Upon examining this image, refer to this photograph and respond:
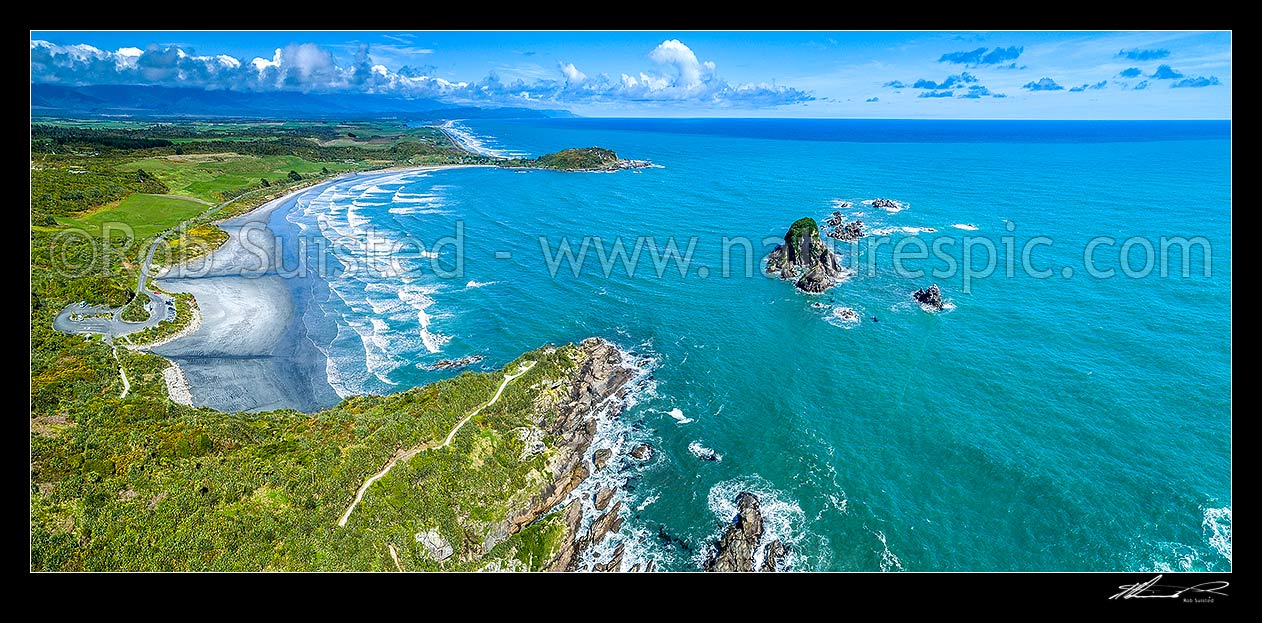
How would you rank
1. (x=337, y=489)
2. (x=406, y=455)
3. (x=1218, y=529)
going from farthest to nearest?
(x=406, y=455) < (x=1218, y=529) < (x=337, y=489)

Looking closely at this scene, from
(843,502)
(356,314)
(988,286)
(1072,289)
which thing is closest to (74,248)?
(356,314)

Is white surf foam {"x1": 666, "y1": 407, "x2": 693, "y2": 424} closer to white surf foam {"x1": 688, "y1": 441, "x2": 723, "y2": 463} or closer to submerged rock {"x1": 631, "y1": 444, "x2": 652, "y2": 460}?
white surf foam {"x1": 688, "y1": 441, "x2": 723, "y2": 463}

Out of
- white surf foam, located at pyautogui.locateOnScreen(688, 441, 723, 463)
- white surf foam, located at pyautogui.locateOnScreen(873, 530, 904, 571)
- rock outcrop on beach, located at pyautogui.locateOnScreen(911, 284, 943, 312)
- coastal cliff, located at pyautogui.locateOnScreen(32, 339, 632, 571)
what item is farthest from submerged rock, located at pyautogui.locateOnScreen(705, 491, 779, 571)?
rock outcrop on beach, located at pyautogui.locateOnScreen(911, 284, 943, 312)

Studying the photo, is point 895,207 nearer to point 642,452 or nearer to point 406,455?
point 642,452

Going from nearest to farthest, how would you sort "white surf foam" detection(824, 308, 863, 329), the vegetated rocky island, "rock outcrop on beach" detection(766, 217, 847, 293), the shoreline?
the shoreline
"white surf foam" detection(824, 308, 863, 329)
"rock outcrop on beach" detection(766, 217, 847, 293)
the vegetated rocky island

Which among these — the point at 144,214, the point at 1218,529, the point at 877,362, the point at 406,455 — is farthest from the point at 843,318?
the point at 144,214

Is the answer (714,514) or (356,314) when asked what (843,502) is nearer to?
(714,514)
